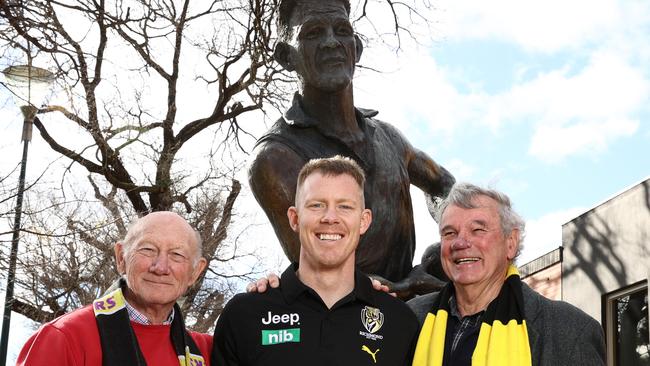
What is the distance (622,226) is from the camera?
1491cm

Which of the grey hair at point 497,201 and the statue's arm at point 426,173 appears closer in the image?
the grey hair at point 497,201

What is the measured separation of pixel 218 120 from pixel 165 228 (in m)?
12.7

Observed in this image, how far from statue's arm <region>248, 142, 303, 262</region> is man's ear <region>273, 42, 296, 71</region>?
40 centimetres

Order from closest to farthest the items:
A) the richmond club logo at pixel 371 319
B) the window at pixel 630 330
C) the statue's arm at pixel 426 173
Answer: the richmond club logo at pixel 371 319 < the statue's arm at pixel 426 173 < the window at pixel 630 330

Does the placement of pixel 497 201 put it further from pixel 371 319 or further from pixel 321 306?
pixel 321 306

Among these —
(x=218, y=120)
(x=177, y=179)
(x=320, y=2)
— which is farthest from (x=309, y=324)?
(x=218, y=120)

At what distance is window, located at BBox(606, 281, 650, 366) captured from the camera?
1408 centimetres

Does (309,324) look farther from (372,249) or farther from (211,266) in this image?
(211,266)

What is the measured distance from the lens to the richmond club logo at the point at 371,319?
3.14 meters

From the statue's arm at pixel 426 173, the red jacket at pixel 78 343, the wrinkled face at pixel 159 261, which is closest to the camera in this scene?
the red jacket at pixel 78 343

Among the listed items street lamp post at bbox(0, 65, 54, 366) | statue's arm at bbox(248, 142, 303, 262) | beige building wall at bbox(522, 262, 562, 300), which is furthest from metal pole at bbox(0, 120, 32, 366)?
beige building wall at bbox(522, 262, 562, 300)

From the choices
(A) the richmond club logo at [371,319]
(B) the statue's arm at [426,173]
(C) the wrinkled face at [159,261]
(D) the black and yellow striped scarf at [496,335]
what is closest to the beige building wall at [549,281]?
(B) the statue's arm at [426,173]

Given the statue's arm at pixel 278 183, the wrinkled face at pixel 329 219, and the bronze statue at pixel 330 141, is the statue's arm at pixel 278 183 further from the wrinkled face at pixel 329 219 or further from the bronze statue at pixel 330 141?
the wrinkled face at pixel 329 219

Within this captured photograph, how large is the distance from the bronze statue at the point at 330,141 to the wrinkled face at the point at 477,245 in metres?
0.79
